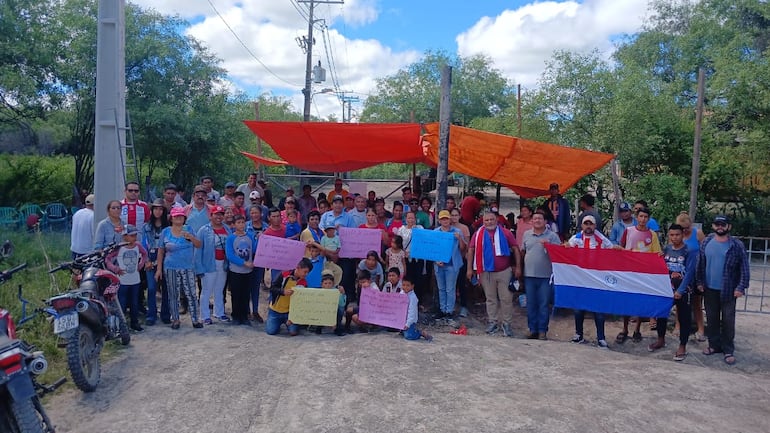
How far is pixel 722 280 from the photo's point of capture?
6797mm

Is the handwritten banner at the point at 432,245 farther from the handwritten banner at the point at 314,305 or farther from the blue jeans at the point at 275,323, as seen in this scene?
the blue jeans at the point at 275,323

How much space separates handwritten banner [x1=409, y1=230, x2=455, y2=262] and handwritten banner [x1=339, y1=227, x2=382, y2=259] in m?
0.52

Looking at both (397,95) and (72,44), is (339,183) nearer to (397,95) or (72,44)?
(72,44)

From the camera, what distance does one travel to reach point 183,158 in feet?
63.5

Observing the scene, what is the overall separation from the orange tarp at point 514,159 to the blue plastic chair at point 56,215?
34.7ft

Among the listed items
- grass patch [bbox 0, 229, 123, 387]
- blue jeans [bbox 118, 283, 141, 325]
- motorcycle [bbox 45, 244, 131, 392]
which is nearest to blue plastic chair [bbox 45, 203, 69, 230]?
grass patch [bbox 0, 229, 123, 387]

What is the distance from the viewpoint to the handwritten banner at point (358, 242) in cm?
823

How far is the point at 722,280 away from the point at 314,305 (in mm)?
4723

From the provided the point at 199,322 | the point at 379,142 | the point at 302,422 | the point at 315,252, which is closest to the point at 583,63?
the point at 379,142

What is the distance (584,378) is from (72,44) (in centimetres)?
1491

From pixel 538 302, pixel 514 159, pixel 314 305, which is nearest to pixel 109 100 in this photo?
pixel 314 305

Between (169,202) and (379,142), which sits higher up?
(379,142)

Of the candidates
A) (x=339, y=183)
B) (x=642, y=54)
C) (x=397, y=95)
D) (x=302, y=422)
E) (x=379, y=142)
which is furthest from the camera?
(x=397, y=95)

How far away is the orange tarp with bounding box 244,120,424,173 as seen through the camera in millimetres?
9513
